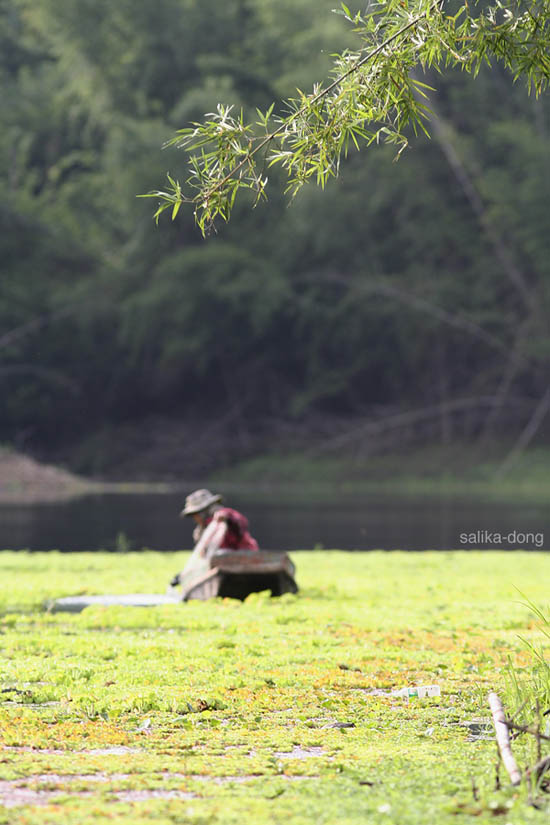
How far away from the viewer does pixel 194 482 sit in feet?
170

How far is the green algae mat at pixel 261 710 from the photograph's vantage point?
237 inches

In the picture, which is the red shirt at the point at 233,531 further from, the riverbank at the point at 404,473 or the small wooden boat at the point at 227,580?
the riverbank at the point at 404,473

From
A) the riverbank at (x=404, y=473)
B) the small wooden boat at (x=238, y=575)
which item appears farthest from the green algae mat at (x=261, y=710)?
the riverbank at (x=404, y=473)

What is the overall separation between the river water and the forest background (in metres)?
12.4

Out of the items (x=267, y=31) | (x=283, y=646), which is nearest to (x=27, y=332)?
(x=267, y=31)

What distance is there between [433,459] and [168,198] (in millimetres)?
44868

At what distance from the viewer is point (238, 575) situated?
1581cm

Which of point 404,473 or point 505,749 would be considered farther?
point 404,473

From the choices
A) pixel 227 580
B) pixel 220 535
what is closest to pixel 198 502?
pixel 220 535

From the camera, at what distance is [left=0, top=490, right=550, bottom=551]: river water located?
2647 centimetres

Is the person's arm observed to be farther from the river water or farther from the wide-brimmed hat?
the river water

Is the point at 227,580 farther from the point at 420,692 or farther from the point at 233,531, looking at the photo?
the point at 420,692

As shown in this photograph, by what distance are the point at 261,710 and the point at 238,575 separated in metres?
7.16

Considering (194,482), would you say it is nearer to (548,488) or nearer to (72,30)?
(548,488)
